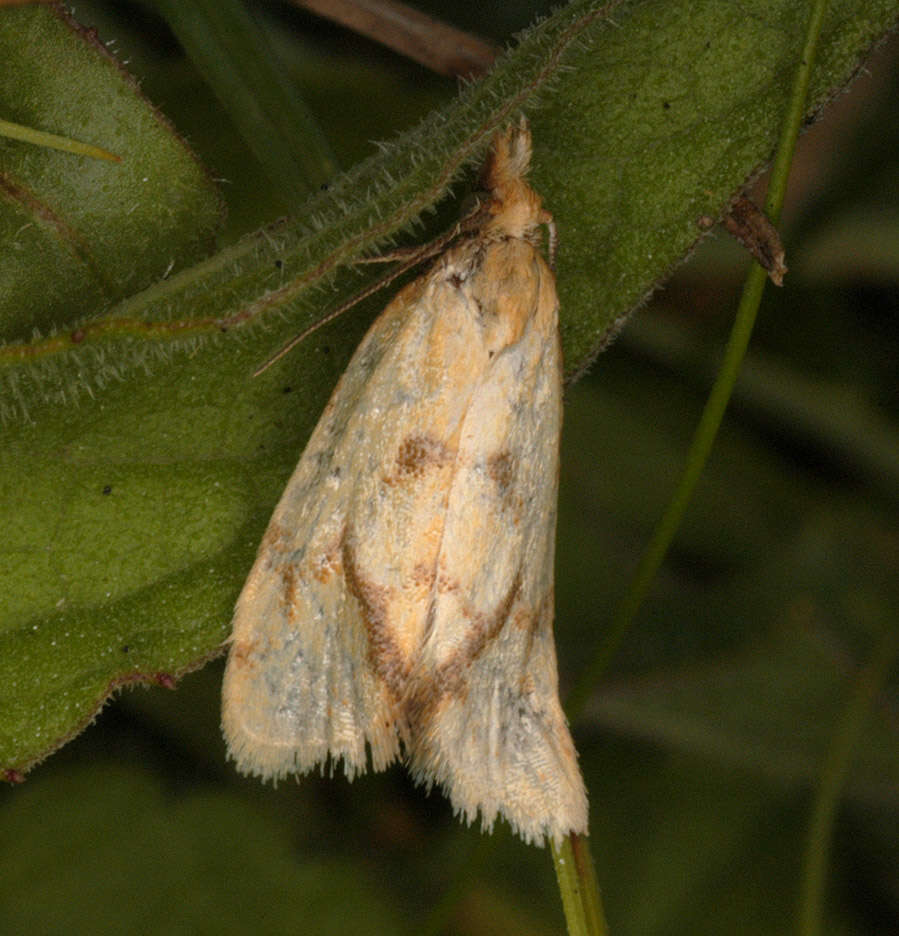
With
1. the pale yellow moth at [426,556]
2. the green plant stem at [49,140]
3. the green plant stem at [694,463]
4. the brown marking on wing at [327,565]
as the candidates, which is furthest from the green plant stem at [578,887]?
the green plant stem at [49,140]

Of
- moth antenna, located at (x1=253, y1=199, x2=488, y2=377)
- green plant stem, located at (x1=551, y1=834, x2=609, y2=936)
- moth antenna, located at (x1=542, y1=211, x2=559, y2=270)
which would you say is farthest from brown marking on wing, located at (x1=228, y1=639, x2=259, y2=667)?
moth antenna, located at (x1=542, y1=211, x2=559, y2=270)

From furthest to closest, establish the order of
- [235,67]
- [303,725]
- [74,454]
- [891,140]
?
[891,140]
[235,67]
[303,725]
[74,454]

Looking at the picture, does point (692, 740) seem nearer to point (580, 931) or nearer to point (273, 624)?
point (580, 931)

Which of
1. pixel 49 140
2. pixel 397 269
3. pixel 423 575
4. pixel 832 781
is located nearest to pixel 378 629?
pixel 423 575

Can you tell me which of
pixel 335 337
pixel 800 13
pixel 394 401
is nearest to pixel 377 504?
pixel 394 401

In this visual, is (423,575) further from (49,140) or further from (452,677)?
(49,140)

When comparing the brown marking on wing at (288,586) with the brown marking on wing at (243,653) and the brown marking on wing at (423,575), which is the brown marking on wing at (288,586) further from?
the brown marking on wing at (423,575)
